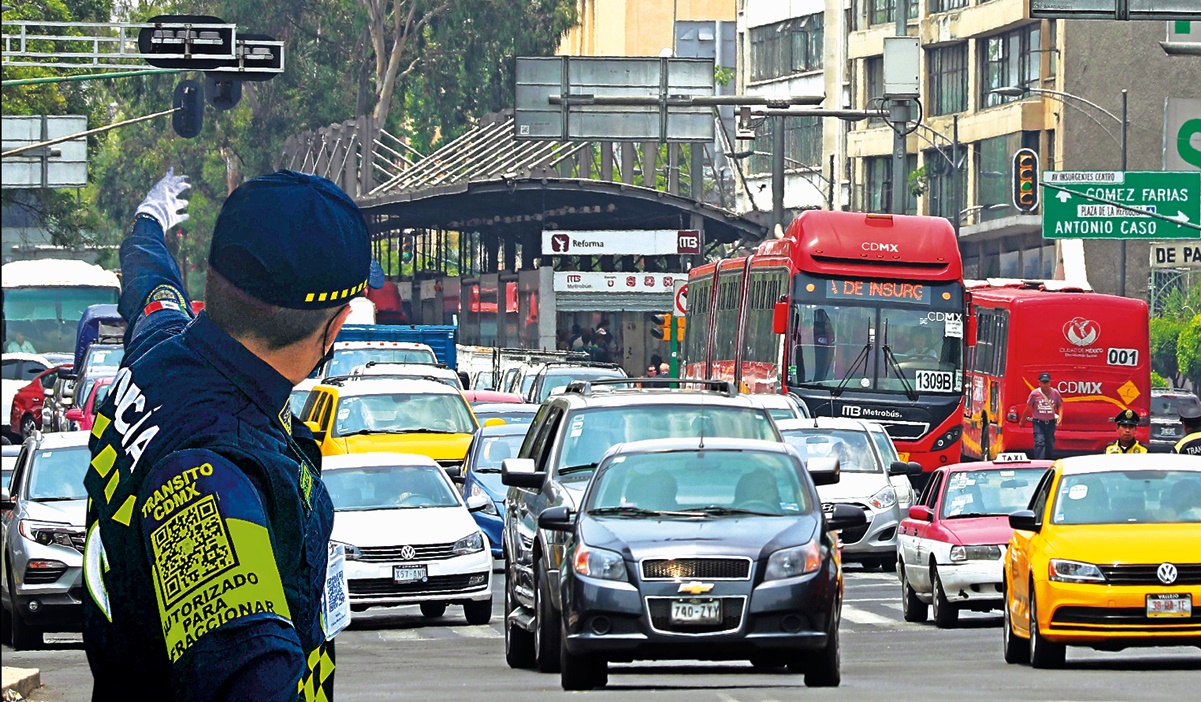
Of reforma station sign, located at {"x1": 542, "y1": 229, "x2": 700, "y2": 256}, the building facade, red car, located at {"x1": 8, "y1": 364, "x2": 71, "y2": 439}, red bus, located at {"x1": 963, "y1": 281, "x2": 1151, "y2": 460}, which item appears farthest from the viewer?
the building facade

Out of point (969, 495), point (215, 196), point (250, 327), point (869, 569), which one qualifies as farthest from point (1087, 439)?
point (215, 196)

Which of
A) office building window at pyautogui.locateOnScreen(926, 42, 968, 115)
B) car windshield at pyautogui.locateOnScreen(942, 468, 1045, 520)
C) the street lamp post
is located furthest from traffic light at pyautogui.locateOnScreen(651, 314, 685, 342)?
car windshield at pyautogui.locateOnScreen(942, 468, 1045, 520)

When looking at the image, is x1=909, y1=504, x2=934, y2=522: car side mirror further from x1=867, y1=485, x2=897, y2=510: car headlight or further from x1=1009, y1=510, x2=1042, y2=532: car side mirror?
x1=867, y1=485, x2=897, y2=510: car headlight

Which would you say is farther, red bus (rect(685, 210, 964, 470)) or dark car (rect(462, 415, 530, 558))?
red bus (rect(685, 210, 964, 470))

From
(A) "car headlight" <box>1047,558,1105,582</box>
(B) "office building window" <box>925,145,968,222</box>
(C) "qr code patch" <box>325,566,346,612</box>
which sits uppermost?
(B) "office building window" <box>925,145,968,222</box>

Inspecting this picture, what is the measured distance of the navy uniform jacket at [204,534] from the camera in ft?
9.97

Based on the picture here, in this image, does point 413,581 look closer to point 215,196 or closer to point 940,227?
point 940,227

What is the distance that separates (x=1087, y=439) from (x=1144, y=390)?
127 cm

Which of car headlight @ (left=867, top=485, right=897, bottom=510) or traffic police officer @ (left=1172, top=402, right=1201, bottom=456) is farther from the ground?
traffic police officer @ (left=1172, top=402, right=1201, bottom=456)

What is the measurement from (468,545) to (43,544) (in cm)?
349

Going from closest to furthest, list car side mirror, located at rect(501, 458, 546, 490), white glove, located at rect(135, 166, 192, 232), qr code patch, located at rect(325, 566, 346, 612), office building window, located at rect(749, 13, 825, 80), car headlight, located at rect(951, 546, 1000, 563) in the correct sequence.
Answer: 1. qr code patch, located at rect(325, 566, 346, 612)
2. white glove, located at rect(135, 166, 192, 232)
3. car side mirror, located at rect(501, 458, 546, 490)
4. car headlight, located at rect(951, 546, 1000, 563)
5. office building window, located at rect(749, 13, 825, 80)

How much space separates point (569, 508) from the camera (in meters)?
15.2

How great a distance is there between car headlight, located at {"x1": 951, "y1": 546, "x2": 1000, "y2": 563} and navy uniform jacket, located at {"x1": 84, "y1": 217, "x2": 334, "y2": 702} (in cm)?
1707

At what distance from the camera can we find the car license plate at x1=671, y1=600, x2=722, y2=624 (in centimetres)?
1421
